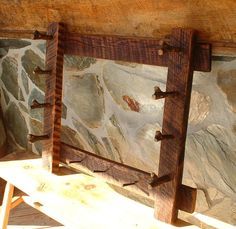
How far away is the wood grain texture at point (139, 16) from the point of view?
2.81ft

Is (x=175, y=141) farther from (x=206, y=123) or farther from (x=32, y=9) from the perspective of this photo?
(x=32, y=9)

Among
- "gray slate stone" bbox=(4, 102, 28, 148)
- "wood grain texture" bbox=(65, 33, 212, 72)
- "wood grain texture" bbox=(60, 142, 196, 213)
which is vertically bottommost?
"gray slate stone" bbox=(4, 102, 28, 148)

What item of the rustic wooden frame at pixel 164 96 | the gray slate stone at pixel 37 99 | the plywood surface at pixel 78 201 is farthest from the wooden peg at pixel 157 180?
the gray slate stone at pixel 37 99

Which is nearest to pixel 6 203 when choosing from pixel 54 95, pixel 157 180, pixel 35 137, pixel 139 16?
pixel 35 137

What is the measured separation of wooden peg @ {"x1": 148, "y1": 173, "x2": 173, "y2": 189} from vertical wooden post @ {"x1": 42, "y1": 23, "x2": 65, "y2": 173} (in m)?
A: 0.43

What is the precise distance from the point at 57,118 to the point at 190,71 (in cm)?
51

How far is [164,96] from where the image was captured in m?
0.94

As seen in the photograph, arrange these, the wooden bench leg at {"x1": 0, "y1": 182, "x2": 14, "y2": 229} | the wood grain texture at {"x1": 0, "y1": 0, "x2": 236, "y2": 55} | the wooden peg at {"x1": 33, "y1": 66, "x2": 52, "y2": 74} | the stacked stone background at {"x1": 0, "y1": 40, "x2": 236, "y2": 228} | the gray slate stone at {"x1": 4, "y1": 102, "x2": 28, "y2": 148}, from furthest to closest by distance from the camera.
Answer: the gray slate stone at {"x1": 4, "y1": 102, "x2": 28, "y2": 148}, the wooden bench leg at {"x1": 0, "y1": 182, "x2": 14, "y2": 229}, the wooden peg at {"x1": 33, "y1": 66, "x2": 52, "y2": 74}, the stacked stone background at {"x1": 0, "y1": 40, "x2": 236, "y2": 228}, the wood grain texture at {"x1": 0, "y1": 0, "x2": 236, "y2": 55}

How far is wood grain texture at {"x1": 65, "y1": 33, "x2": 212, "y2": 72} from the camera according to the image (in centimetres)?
93

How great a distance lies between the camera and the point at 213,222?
3.90ft

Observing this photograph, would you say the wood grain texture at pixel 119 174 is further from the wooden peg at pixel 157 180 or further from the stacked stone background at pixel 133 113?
the stacked stone background at pixel 133 113

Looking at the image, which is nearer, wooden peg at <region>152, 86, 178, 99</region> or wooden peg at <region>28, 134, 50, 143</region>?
wooden peg at <region>152, 86, 178, 99</region>

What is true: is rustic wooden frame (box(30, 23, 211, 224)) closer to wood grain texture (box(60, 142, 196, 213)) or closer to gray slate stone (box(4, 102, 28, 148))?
wood grain texture (box(60, 142, 196, 213))

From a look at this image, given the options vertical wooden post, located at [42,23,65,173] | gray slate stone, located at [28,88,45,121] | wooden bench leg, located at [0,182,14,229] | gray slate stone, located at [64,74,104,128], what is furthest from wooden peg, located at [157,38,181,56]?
gray slate stone, located at [28,88,45,121]
